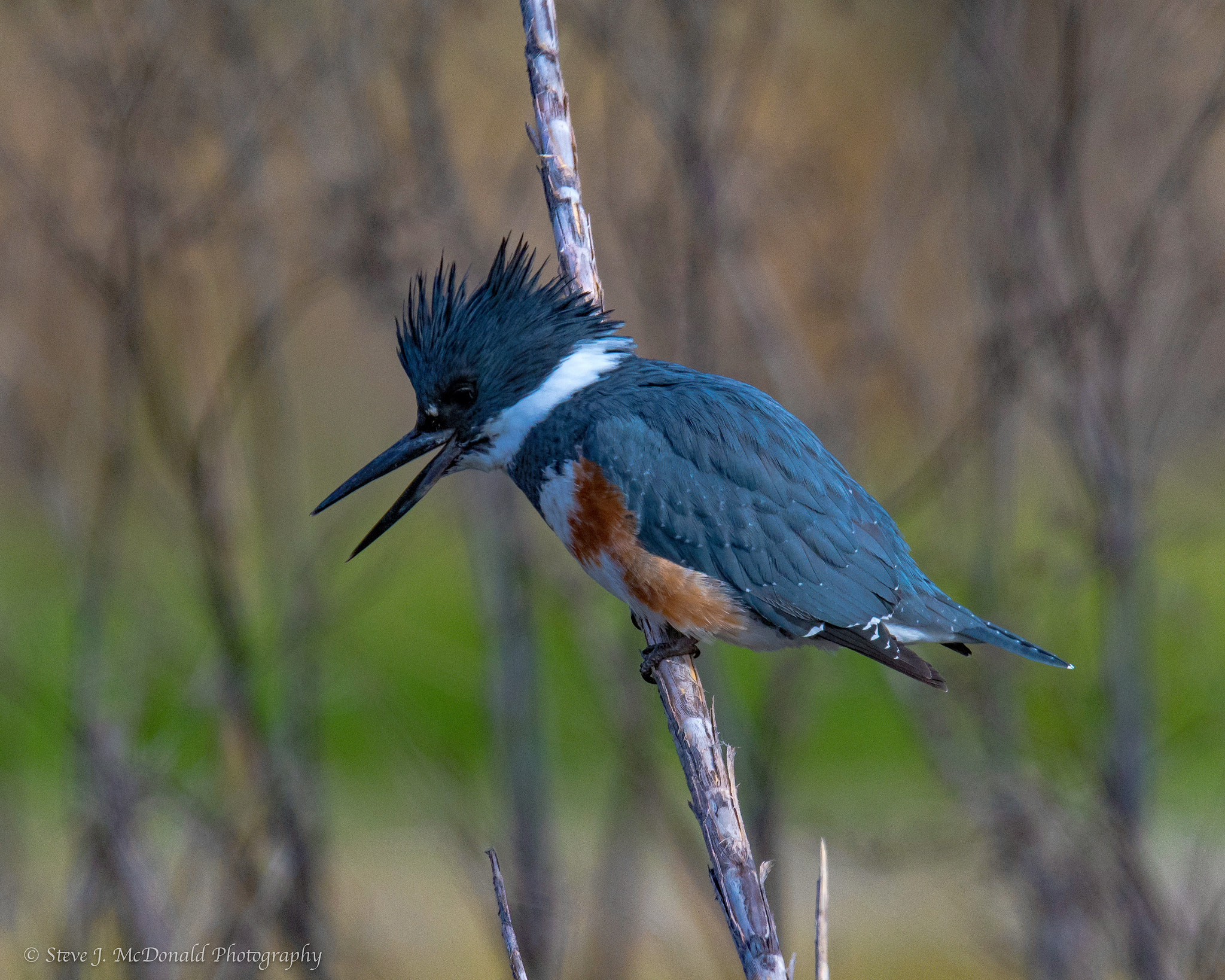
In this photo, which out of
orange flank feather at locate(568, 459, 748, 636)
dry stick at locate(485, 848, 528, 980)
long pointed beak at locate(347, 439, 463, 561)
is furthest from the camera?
long pointed beak at locate(347, 439, 463, 561)

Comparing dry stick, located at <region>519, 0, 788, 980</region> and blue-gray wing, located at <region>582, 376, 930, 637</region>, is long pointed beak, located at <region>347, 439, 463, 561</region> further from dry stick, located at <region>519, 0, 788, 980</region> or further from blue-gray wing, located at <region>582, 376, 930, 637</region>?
dry stick, located at <region>519, 0, 788, 980</region>

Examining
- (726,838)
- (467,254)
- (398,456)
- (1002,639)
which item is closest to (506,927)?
(726,838)

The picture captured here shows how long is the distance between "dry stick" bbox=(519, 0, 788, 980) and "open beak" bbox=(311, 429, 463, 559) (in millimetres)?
484

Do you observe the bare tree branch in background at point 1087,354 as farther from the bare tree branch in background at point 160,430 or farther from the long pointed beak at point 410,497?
the bare tree branch in background at point 160,430

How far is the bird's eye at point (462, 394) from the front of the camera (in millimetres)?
2617

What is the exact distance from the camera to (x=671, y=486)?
246 centimetres

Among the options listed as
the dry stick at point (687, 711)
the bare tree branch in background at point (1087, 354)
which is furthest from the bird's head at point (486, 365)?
the bare tree branch in background at point (1087, 354)

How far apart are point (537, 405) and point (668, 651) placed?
634 millimetres

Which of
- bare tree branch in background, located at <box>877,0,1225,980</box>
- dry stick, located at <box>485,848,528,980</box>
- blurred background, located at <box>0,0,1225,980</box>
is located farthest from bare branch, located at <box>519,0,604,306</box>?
bare tree branch in background, located at <box>877,0,1225,980</box>

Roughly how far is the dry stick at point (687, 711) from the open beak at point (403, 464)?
48 centimetres

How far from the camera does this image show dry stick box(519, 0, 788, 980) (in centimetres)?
200

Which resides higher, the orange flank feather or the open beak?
the open beak

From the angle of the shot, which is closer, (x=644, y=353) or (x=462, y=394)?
(x=462, y=394)

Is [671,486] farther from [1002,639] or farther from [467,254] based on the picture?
[467,254]
